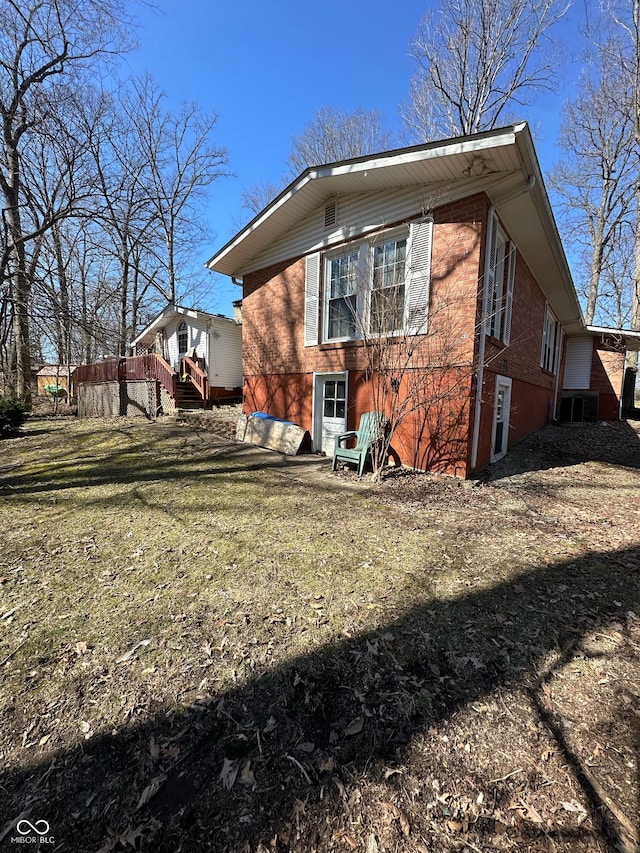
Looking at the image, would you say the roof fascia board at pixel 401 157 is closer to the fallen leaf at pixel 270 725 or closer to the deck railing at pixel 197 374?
the fallen leaf at pixel 270 725

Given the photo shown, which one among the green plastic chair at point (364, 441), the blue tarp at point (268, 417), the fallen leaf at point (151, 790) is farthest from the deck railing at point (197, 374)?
the fallen leaf at point (151, 790)

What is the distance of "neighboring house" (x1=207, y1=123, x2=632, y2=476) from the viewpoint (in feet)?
18.4

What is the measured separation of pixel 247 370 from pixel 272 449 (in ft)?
9.56

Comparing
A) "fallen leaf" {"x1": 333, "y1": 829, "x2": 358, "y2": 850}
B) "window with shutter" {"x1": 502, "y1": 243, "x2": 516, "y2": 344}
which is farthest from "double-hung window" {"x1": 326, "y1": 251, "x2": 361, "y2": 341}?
"fallen leaf" {"x1": 333, "y1": 829, "x2": 358, "y2": 850}

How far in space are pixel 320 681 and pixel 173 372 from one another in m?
12.0

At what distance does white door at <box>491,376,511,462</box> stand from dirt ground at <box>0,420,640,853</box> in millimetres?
2977

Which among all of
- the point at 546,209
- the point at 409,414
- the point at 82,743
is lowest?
the point at 82,743

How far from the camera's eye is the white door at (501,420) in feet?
23.4

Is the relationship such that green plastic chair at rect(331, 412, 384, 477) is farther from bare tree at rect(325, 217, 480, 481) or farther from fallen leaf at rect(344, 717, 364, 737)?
fallen leaf at rect(344, 717, 364, 737)

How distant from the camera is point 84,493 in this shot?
5223mm

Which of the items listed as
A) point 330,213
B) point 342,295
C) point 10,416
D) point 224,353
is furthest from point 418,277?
point 10,416

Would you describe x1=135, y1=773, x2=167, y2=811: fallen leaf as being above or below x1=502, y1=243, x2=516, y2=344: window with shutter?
below

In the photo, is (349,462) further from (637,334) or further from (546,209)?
(637,334)

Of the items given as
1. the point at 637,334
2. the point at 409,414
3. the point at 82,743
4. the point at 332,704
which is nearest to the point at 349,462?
the point at 409,414
